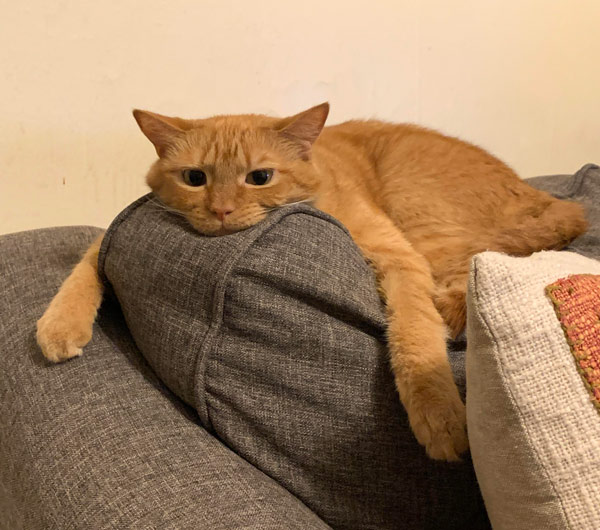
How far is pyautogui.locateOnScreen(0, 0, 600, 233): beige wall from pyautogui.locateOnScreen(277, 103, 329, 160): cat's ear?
816mm

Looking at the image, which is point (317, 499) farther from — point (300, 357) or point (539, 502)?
point (539, 502)

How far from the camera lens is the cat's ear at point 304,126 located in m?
1.15

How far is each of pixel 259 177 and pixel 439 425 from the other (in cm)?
65

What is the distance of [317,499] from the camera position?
2.88 feet

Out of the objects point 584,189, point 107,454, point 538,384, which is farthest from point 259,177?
point 584,189

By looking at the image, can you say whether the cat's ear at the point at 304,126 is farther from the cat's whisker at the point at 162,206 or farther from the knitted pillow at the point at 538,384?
the knitted pillow at the point at 538,384

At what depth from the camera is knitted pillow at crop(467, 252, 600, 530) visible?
580mm

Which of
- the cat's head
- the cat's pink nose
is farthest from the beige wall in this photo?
the cat's pink nose

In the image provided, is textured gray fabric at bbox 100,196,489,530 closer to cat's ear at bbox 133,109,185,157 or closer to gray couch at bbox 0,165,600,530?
gray couch at bbox 0,165,600,530

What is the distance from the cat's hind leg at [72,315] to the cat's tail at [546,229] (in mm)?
936

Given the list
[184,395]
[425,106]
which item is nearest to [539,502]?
[184,395]

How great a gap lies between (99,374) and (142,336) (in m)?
0.10

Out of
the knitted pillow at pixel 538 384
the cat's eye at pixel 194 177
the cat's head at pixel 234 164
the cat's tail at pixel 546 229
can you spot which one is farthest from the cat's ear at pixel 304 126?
the knitted pillow at pixel 538 384

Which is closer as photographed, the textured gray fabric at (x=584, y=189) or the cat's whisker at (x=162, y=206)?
the cat's whisker at (x=162, y=206)
